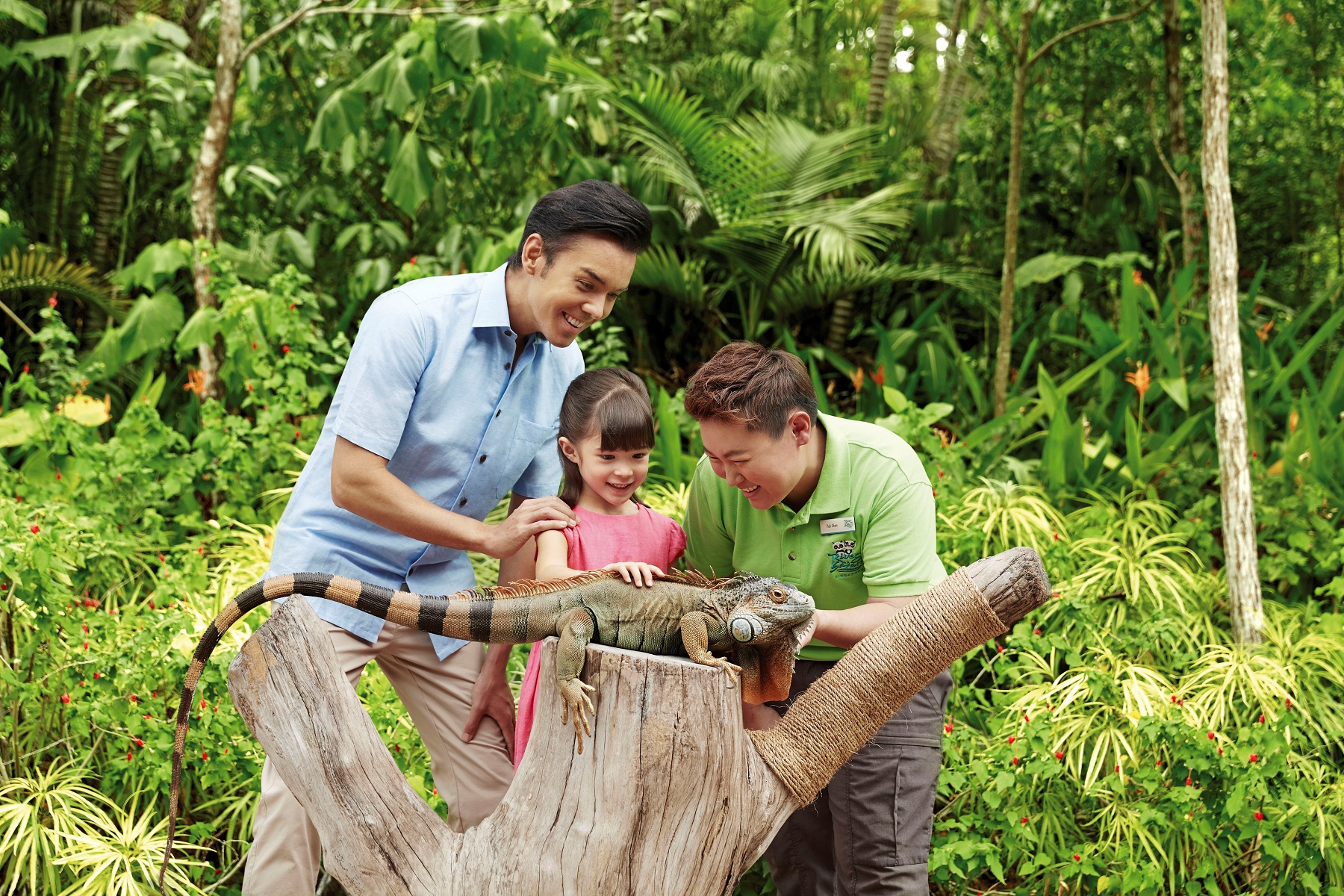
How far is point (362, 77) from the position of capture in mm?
5965

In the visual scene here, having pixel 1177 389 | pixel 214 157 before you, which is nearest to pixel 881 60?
pixel 1177 389

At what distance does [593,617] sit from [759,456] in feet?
1.92

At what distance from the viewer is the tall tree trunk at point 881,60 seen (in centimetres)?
859

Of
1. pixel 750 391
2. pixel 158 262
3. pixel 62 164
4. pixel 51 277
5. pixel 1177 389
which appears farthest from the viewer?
pixel 62 164

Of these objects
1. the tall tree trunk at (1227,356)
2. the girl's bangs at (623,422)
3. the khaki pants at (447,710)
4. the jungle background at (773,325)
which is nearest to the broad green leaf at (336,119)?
the jungle background at (773,325)

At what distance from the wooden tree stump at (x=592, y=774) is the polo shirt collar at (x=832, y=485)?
0.45 m

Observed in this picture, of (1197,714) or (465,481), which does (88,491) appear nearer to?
(465,481)

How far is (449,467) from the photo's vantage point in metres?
2.96

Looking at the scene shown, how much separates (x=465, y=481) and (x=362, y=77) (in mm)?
3892

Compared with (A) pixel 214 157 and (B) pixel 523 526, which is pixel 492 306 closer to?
(B) pixel 523 526

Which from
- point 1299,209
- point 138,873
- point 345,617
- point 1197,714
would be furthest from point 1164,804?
point 1299,209

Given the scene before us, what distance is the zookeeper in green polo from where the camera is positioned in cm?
259

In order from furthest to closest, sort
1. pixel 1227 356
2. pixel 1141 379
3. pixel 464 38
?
pixel 1141 379
pixel 464 38
pixel 1227 356

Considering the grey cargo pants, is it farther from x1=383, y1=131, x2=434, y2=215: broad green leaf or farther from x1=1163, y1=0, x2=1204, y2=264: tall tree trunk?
x1=1163, y1=0, x2=1204, y2=264: tall tree trunk
